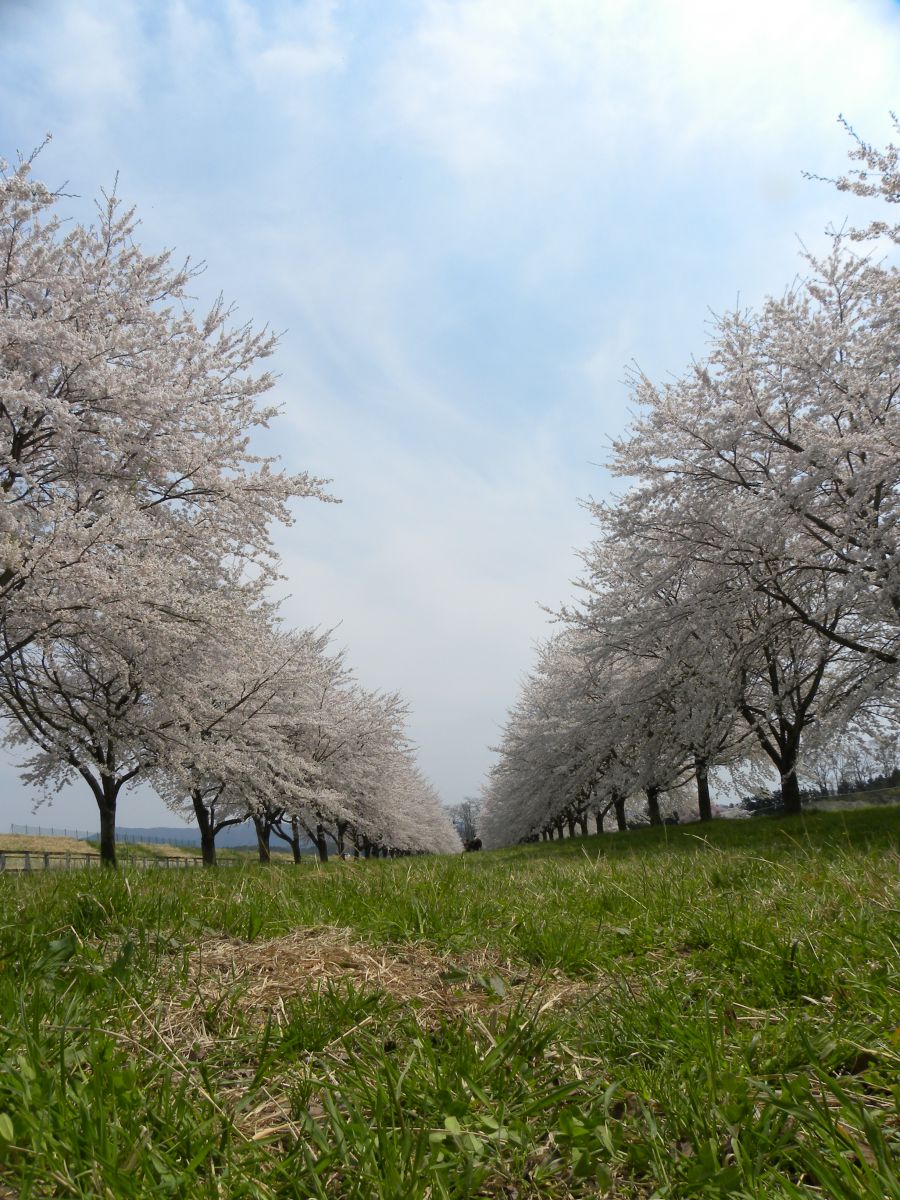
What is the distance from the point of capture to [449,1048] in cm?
234

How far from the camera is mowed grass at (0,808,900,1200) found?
5.49ft

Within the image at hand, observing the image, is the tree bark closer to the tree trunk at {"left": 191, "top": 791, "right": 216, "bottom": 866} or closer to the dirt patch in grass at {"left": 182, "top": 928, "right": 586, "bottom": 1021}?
the tree trunk at {"left": 191, "top": 791, "right": 216, "bottom": 866}

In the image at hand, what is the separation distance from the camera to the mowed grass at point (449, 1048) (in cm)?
167

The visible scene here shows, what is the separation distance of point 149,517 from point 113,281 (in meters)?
4.29

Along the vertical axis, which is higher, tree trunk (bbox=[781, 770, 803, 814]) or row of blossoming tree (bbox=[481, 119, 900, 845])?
row of blossoming tree (bbox=[481, 119, 900, 845])

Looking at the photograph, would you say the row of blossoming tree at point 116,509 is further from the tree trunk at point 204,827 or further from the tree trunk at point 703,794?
the tree trunk at point 703,794

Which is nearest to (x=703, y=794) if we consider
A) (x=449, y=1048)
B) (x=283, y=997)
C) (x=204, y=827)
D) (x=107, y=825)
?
(x=204, y=827)

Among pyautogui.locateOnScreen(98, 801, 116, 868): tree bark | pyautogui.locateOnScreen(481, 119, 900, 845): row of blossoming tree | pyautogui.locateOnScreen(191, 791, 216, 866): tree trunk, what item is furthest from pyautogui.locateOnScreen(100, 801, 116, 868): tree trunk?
pyautogui.locateOnScreen(481, 119, 900, 845): row of blossoming tree

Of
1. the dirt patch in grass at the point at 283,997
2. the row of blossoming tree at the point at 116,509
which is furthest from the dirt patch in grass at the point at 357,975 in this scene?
the row of blossoming tree at the point at 116,509

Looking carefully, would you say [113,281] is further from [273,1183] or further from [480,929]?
[273,1183]

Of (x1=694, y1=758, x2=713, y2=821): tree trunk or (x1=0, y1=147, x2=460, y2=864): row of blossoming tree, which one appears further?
(x1=694, y1=758, x2=713, y2=821): tree trunk

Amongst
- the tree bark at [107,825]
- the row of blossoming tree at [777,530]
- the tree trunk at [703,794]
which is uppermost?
the row of blossoming tree at [777,530]

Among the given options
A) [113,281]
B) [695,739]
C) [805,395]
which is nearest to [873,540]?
[805,395]

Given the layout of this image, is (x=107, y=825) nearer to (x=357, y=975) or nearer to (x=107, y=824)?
(x=107, y=824)
